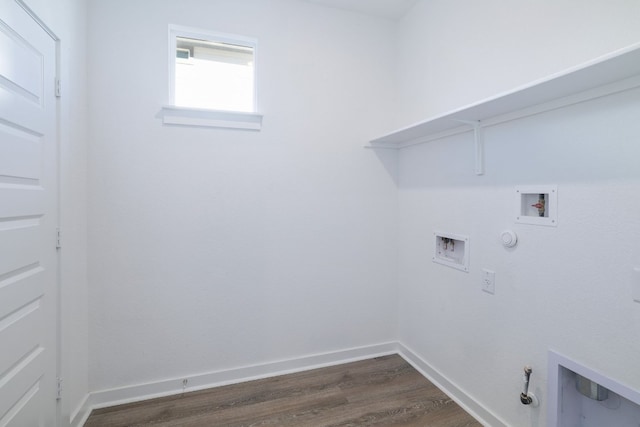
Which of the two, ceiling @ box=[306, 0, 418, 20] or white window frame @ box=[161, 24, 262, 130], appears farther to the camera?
ceiling @ box=[306, 0, 418, 20]

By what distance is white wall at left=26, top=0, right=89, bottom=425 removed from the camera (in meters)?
1.52

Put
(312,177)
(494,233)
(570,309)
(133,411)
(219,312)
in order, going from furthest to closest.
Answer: (312,177) < (219,312) < (133,411) < (494,233) < (570,309)

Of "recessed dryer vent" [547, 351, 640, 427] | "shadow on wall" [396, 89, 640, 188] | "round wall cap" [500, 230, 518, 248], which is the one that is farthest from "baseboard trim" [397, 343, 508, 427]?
"shadow on wall" [396, 89, 640, 188]

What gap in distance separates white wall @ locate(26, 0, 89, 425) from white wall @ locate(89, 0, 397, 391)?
8cm

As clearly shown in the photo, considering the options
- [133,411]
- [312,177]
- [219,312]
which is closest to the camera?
[133,411]

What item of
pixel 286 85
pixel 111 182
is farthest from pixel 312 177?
pixel 111 182

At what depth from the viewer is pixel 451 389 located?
1.95 metres

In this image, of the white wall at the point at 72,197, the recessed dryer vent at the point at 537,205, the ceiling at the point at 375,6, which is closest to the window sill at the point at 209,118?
the white wall at the point at 72,197

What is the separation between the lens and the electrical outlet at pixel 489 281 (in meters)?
1.66

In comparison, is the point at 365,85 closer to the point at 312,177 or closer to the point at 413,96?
the point at 413,96

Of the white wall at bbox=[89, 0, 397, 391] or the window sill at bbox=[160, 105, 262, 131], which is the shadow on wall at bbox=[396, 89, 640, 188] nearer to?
the white wall at bbox=[89, 0, 397, 391]

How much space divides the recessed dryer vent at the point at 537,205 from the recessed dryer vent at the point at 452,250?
0.39 metres

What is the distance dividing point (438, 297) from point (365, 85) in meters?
1.83

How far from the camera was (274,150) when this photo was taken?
7.11 ft
